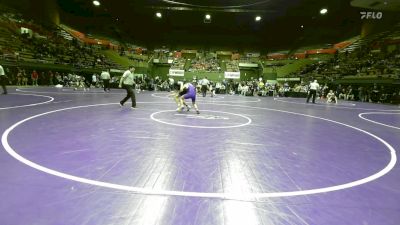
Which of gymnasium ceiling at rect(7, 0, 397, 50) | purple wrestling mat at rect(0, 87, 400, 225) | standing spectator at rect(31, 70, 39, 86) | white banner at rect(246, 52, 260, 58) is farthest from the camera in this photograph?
white banner at rect(246, 52, 260, 58)

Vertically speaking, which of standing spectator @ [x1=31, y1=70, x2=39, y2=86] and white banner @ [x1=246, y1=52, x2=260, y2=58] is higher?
white banner @ [x1=246, y1=52, x2=260, y2=58]

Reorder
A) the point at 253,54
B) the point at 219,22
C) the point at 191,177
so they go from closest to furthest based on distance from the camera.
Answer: the point at 191,177
the point at 219,22
the point at 253,54

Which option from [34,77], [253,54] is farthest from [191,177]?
[253,54]

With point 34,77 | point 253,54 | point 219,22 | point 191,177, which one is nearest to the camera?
point 191,177

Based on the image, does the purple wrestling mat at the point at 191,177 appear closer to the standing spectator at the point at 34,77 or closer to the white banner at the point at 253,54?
the standing spectator at the point at 34,77

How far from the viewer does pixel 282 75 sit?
4291 cm

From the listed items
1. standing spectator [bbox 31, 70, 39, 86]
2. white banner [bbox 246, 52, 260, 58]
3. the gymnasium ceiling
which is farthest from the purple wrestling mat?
white banner [bbox 246, 52, 260, 58]

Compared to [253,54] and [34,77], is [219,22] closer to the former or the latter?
[253,54]

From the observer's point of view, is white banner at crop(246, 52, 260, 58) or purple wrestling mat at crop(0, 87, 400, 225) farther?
white banner at crop(246, 52, 260, 58)

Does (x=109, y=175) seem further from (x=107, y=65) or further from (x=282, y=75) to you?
(x=282, y=75)

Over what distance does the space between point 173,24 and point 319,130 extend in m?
34.1

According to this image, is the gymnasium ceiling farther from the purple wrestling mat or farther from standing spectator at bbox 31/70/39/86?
the purple wrestling mat

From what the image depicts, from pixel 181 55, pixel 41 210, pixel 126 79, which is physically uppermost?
pixel 181 55

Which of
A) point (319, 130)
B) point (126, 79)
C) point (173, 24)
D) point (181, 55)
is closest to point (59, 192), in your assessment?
point (319, 130)
